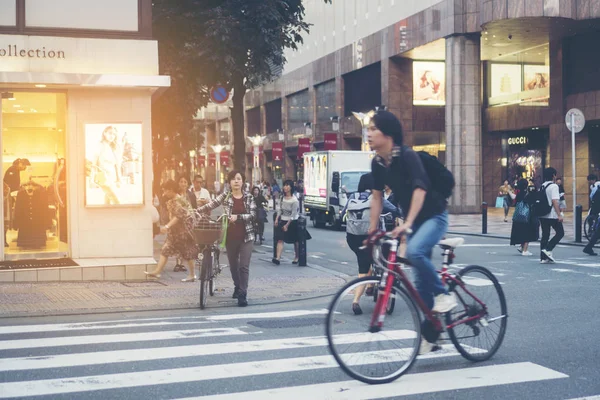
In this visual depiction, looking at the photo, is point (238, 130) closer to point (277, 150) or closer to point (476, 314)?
point (476, 314)

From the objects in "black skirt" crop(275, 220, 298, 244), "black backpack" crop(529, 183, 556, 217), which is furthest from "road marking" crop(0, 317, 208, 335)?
"black backpack" crop(529, 183, 556, 217)

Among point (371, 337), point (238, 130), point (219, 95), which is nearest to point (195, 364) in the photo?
point (371, 337)

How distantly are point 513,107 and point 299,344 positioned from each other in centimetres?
3711

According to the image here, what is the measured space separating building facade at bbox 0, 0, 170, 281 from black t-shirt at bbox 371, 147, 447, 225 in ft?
27.5

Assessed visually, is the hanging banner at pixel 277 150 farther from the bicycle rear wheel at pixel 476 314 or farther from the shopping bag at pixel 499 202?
the bicycle rear wheel at pixel 476 314

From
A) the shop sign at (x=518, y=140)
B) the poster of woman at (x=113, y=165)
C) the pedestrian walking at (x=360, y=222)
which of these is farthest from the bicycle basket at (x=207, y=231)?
the shop sign at (x=518, y=140)

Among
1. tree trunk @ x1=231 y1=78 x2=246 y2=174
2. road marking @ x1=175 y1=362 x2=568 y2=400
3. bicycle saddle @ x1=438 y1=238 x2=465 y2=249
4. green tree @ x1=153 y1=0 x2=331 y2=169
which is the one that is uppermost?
green tree @ x1=153 y1=0 x2=331 y2=169

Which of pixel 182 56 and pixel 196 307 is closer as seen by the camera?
pixel 196 307

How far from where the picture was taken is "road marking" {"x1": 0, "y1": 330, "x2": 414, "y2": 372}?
7012mm

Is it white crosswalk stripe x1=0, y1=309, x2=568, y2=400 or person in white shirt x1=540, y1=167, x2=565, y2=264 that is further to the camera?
person in white shirt x1=540, y1=167, x2=565, y2=264

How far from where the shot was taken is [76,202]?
14359 millimetres

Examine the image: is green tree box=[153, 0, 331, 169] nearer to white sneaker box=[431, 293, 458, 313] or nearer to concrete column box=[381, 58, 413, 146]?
white sneaker box=[431, 293, 458, 313]

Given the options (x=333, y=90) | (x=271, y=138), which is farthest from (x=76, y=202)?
(x=271, y=138)

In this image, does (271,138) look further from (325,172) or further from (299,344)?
(299,344)
